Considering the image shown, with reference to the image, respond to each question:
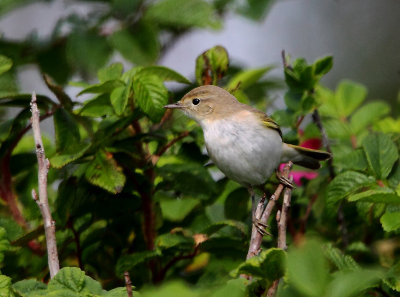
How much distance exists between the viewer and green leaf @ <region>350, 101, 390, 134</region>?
220cm

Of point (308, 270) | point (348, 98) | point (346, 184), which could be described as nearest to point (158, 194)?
point (346, 184)

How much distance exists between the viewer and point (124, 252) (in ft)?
5.67

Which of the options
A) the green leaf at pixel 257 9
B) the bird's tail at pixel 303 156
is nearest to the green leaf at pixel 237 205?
the bird's tail at pixel 303 156

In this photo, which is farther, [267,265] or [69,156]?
[69,156]

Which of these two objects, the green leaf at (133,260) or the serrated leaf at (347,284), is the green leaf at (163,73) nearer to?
the green leaf at (133,260)

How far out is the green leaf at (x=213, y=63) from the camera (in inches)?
70.9

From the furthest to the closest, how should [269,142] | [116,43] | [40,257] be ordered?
[116,43]
[269,142]
[40,257]

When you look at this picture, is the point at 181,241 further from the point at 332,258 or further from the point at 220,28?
the point at 220,28

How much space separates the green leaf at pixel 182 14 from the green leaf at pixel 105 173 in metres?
0.94

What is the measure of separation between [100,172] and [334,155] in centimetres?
67

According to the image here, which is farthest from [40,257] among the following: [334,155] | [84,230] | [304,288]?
[304,288]

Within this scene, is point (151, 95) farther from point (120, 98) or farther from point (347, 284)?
point (347, 284)

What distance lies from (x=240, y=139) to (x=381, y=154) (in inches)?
19.2

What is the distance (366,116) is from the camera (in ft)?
7.26
